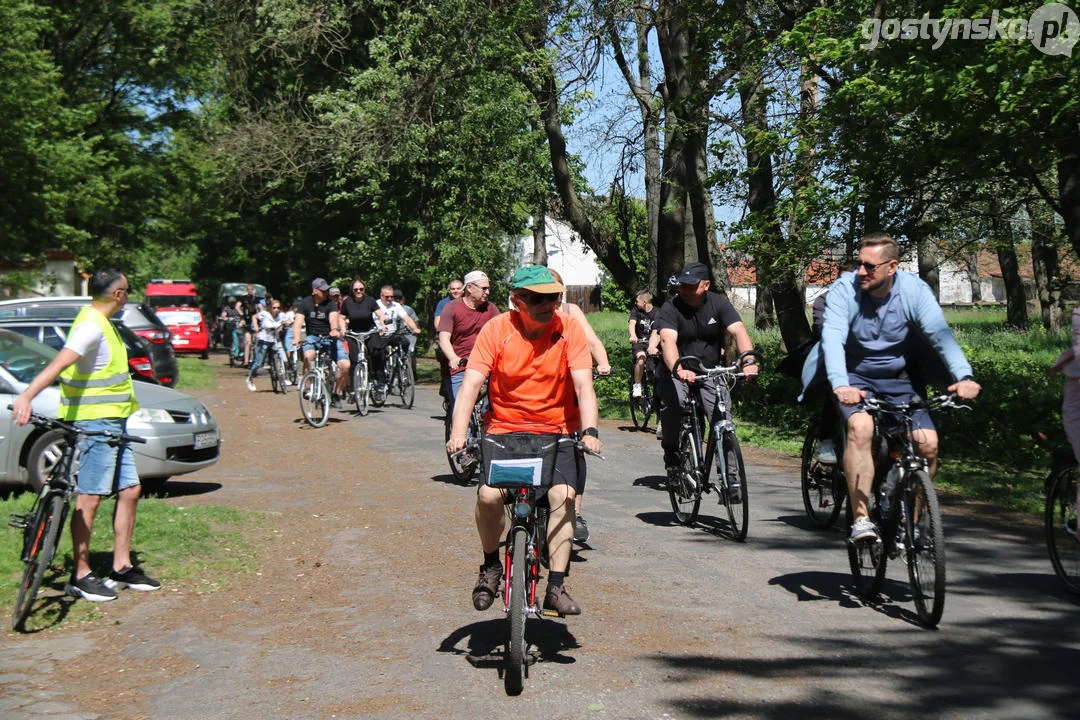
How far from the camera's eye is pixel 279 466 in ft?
45.3

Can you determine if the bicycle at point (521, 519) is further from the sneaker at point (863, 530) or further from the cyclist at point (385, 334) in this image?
the cyclist at point (385, 334)

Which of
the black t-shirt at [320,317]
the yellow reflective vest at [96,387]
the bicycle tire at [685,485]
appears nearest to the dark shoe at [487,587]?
the yellow reflective vest at [96,387]

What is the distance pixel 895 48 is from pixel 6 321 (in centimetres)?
1085

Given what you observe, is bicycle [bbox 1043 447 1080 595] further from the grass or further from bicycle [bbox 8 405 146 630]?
bicycle [bbox 8 405 146 630]

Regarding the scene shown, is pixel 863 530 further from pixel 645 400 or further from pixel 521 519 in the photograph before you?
pixel 645 400

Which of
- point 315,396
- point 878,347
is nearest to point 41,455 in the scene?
point 315,396

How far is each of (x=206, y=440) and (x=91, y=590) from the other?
4223 mm

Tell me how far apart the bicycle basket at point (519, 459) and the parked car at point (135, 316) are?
10.3 metres

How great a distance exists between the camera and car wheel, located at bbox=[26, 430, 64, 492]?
35.1 ft

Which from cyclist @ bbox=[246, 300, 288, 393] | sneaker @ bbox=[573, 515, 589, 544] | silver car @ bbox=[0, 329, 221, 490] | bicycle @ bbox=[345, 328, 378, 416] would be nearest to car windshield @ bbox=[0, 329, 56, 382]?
silver car @ bbox=[0, 329, 221, 490]

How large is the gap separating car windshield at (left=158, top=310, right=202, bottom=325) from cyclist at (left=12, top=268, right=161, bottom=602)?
118ft

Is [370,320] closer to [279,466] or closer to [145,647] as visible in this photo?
[279,466]

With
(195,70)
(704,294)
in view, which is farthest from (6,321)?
(195,70)

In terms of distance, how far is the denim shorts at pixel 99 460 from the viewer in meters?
7.30
